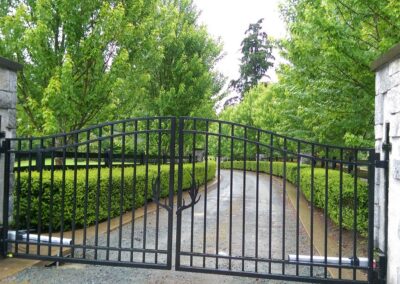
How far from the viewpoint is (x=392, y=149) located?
3.99 m

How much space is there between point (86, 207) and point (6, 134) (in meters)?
1.44

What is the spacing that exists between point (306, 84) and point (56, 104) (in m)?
5.11

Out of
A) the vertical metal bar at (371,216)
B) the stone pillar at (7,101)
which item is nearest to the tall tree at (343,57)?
the vertical metal bar at (371,216)

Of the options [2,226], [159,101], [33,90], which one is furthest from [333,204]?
[159,101]

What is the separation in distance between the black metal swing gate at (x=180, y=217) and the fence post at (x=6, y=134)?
0.08 ft

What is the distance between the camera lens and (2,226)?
5020mm

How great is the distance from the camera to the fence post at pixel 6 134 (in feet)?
16.1

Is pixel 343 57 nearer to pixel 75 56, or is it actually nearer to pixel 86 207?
pixel 86 207

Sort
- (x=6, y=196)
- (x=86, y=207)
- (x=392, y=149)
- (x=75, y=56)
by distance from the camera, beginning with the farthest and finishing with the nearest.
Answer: (x=75, y=56) < (x=6, y=196) < (x=86, y=207) < (x=392, y=149)

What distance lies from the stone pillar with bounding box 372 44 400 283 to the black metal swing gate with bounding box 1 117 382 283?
0.14 metres

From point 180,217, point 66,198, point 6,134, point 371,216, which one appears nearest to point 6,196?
point 6,134

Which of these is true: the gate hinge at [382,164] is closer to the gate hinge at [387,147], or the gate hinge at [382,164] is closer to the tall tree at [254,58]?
the gate hinge at [387,147]

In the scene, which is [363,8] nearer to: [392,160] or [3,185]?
[392,160]

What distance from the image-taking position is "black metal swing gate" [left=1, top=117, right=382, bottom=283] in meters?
4.40
